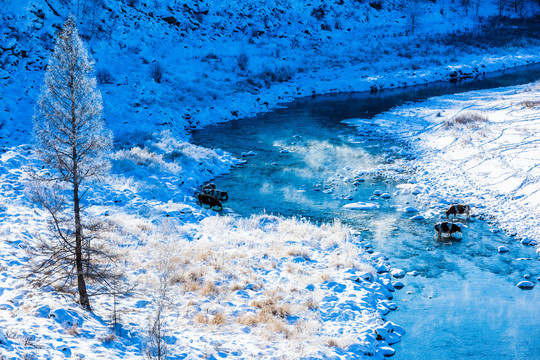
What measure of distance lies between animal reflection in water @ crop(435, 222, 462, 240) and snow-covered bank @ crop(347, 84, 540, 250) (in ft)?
6.46

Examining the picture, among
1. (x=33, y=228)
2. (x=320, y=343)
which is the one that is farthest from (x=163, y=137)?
(x=320, y=343)

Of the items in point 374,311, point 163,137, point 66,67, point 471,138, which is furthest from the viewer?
point 163,137

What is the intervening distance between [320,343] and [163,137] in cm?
2090

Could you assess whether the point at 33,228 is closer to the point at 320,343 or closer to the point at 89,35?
the point at 320,343

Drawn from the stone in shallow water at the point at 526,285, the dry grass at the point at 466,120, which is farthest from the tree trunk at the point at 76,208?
the dry grass at the point at 466,120

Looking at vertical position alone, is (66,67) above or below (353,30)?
below

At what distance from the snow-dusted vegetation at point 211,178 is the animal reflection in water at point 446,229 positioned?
2.00m

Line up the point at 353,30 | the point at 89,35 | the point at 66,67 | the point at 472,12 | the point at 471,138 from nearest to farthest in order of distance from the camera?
1. the point at 66,67
2. the point at 471,138
3. the point at 89,35
4. the point at 353,30
5. the point at 472,12

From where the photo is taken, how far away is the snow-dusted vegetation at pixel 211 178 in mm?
10109

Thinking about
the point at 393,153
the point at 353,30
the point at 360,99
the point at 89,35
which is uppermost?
the point at 353,30

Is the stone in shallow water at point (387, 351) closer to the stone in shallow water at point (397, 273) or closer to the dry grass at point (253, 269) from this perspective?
the dry grass at point (253, 269)

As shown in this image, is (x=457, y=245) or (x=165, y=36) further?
(x=165, y=36)

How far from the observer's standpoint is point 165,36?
1752 inches

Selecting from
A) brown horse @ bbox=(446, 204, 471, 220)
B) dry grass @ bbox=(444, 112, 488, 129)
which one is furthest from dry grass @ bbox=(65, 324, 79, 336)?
dry grass @ bbox=(444, 112, 488, 129)
